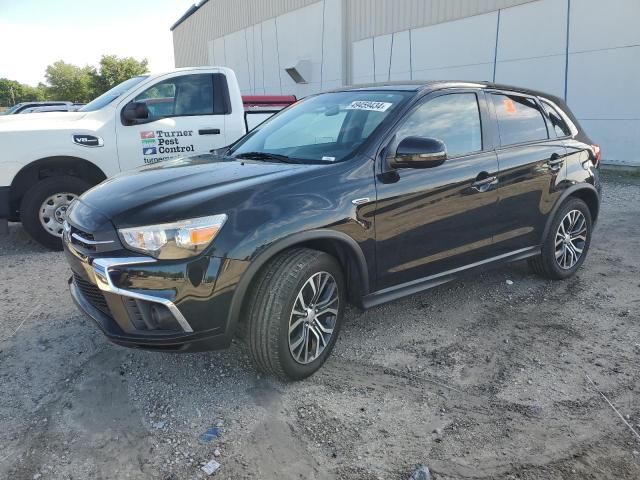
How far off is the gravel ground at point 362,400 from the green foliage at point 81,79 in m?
55.3

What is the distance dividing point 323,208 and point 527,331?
6.22 feet

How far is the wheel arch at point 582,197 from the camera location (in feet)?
14.3

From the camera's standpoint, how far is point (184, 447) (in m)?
2.50

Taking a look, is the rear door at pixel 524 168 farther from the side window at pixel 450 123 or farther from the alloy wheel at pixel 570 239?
the alloy wheel at pixel 570 239

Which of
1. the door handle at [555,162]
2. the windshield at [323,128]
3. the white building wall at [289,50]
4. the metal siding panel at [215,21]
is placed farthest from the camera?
the metal siding panel at [215,21]

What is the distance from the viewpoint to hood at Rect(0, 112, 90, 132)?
5.45 metres

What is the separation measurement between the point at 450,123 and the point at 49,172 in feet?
14.3

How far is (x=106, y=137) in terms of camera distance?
5.77 m

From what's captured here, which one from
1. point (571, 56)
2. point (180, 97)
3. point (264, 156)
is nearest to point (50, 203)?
point (180, 97)

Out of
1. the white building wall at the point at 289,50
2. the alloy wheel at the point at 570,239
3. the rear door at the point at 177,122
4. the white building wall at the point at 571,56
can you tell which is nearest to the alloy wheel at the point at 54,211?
the rear door at the point at 177,122

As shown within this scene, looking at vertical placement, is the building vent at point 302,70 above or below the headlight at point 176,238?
above

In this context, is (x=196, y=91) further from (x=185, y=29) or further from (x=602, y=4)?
(x=185, y=29)

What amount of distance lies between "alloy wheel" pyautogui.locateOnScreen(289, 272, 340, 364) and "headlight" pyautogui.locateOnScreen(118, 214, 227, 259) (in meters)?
0.62

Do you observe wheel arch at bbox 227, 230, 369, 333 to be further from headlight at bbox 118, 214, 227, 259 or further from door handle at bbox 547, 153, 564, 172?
door handle at bbox 547, 153, 564, 172
